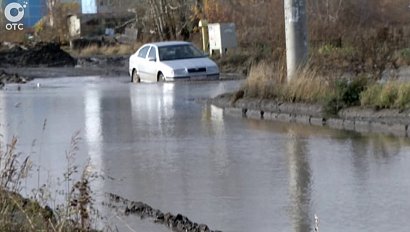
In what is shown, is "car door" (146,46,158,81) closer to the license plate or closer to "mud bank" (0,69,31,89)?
the license plate

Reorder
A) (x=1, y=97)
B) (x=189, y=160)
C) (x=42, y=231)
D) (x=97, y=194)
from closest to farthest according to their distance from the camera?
(x=42, y=231) < (x=97, y=194) < (x=189, y=160) < (x=1, y=97)

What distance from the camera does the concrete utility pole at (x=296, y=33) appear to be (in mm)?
21781

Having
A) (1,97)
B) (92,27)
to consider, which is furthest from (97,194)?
(92,27)

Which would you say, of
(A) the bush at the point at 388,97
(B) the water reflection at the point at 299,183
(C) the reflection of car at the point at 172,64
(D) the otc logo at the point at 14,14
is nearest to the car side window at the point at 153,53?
(C) the reflection of car at the point at 172,64

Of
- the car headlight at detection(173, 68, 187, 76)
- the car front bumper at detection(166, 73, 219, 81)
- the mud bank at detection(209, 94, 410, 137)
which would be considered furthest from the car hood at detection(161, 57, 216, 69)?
the mud bank at detection(209, 94, 410, 137)

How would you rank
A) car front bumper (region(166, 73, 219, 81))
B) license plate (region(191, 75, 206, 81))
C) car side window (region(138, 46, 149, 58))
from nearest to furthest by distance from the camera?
car front bumper (region(166, 73, 219, 81)) → license plate (region(191, 75, 206, 81)) → car side window (region(138, 46, 149, 58))

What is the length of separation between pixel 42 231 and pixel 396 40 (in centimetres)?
2773

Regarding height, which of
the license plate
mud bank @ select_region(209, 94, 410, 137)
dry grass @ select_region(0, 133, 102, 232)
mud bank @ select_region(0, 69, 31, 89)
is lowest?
mud bank @ select_region(0, 69, 31, 89)

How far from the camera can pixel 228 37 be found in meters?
45.6

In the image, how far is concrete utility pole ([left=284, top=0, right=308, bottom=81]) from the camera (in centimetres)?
2178

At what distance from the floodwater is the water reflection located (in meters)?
0.01

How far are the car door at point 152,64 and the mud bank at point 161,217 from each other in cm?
2281

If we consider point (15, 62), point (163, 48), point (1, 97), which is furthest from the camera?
point (15, 62)

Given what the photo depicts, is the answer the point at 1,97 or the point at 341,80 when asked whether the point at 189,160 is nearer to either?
the point at 341,80
